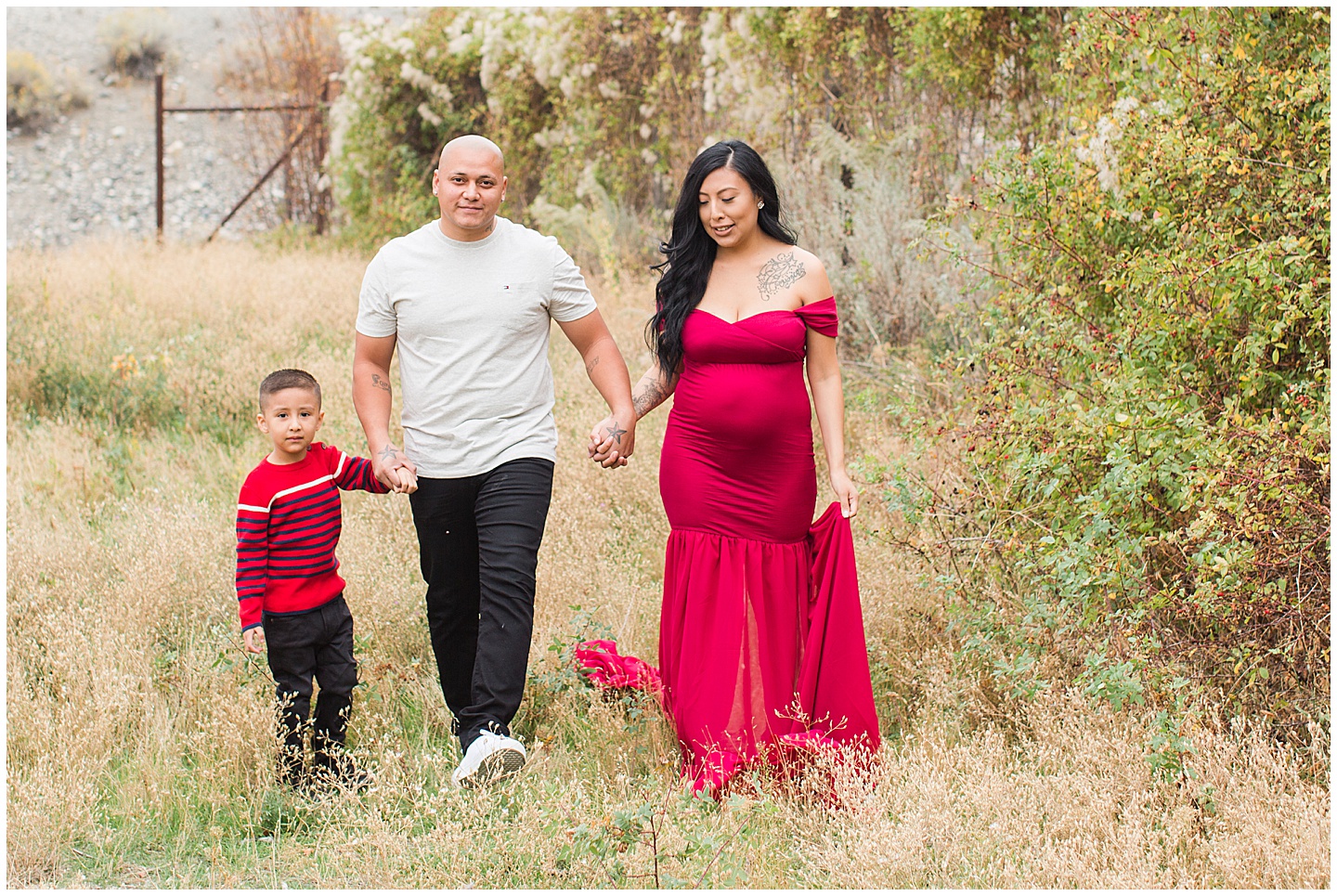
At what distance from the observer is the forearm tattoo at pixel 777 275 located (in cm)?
336

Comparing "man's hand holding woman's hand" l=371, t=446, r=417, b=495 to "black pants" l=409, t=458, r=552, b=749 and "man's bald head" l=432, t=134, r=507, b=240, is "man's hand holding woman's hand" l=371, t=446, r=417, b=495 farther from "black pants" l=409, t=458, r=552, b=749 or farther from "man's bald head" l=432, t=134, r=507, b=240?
→ "man's bald head" l=432, t=134, r=507, b=240

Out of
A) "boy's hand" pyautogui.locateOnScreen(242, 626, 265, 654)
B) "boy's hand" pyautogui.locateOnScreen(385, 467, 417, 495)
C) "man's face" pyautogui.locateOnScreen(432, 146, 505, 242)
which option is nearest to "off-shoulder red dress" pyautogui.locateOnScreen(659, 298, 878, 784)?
"man's face" pyautogui.locateOnScreen(432, 146, 505, 242)

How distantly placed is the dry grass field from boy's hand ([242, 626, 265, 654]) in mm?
394

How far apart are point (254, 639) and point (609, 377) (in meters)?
1.27

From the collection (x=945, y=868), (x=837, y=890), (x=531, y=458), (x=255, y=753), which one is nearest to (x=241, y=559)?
(x=255, y=753)

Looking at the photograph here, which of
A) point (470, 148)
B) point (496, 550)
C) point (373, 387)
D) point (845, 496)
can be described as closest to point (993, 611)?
point (845, 496)

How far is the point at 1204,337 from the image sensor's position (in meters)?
3.63

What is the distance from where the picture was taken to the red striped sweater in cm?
320

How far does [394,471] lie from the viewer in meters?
3.25

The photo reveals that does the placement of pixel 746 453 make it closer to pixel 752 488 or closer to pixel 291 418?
pixel 752 488

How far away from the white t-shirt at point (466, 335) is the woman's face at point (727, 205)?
0.48m

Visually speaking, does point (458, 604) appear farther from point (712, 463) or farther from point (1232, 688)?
point (1232, 688)

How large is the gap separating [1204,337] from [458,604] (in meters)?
2.48

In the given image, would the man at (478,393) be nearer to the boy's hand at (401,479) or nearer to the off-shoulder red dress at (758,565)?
the boy's hand at (401,479)
